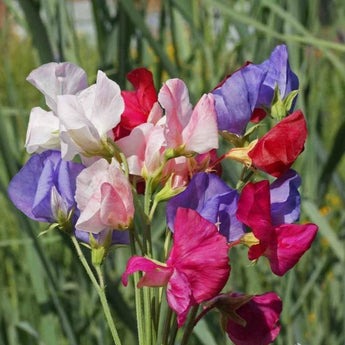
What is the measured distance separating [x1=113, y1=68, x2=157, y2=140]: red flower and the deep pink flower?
13 cm

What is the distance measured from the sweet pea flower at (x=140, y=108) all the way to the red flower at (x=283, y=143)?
9 centimetres

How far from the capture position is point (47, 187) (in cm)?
58

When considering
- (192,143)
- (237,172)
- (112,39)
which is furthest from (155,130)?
(112,39)

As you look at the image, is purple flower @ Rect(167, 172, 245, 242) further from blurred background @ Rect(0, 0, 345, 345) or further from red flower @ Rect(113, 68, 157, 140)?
blurred background @ Rect(0, 0, 345, 345)

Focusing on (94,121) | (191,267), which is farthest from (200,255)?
(94,121)

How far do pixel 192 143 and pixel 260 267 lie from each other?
2.48ft

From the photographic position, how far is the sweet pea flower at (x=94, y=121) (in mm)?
544

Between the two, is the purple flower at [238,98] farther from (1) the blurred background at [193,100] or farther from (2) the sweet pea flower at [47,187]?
(1) the blurred background at [193,100]

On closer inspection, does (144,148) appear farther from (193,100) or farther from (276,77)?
(193,100)

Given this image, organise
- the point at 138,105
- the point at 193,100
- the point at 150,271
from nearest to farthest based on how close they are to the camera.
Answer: the point at 150,271, the point at 138,105, the point at 193,100

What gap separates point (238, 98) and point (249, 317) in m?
0.14

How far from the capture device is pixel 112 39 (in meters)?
1.08

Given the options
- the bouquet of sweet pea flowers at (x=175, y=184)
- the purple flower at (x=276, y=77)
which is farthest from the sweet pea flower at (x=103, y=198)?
the purple flower at (x=276, y=77)

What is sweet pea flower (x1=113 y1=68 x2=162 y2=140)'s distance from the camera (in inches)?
23.5
